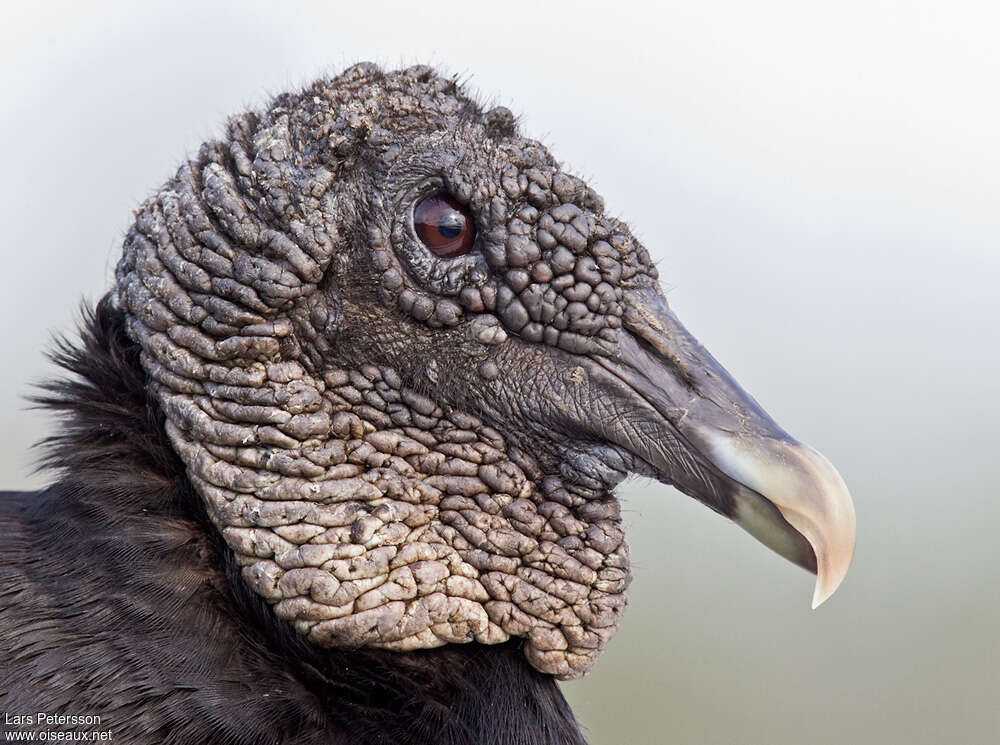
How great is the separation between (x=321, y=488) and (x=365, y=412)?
264mm

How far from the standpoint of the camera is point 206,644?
2.93 m

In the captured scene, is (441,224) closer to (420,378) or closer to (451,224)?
(451,224)

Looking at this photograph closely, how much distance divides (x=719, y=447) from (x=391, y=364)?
0.94 m

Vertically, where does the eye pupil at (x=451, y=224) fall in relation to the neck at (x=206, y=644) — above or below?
above

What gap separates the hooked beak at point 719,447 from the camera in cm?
292

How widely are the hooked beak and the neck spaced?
0.70 m

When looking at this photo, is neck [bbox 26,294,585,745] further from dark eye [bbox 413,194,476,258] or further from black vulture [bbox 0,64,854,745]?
dark eye [bbox 413,194,476,258]

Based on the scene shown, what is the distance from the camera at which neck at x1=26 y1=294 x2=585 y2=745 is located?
9.40 ft

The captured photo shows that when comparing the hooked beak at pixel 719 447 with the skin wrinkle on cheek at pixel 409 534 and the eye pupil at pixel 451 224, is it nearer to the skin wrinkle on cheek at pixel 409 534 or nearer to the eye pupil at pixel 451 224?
the skin wrinkle on cheek at pixel 409 534

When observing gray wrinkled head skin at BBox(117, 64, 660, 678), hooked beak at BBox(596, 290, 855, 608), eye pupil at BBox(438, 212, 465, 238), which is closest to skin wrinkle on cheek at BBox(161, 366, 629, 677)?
gray wrinkled head skin at BBox(117, 64, 660, 678)

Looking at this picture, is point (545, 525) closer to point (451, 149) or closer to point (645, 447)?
point (645, 447)

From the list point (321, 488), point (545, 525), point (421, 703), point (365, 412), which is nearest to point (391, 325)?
point (365, 412)

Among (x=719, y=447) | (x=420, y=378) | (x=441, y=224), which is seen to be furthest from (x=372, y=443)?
(x=719, y=447)

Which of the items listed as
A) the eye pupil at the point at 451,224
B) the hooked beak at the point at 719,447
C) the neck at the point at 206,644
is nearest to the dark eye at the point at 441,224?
the eye pupil at the point at 451,224
